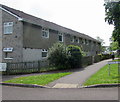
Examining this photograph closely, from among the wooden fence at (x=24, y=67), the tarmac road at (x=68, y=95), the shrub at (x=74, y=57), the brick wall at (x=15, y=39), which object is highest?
the brick wall at (x=15, y=39)

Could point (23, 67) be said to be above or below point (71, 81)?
above

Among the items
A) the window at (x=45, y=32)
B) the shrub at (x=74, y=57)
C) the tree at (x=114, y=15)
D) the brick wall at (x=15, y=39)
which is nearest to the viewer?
the tree at (x=114, y=15)

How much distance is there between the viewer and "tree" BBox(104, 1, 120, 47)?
10188mm

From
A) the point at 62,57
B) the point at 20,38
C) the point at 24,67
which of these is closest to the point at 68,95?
the point at 24,67

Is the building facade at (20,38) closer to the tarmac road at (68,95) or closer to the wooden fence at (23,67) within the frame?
the wooden fence at (23,67)

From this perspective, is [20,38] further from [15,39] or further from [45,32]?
[45,32]

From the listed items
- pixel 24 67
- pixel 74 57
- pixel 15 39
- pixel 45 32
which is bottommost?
pixel 24 67

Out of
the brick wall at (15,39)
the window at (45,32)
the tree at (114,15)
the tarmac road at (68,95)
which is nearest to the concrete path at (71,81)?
the tarmac road at (68,95)

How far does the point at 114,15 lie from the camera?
10508 mm

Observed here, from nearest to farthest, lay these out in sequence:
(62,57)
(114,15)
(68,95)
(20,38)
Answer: (68,95) → (114,15) → (62,57) → (20,38)

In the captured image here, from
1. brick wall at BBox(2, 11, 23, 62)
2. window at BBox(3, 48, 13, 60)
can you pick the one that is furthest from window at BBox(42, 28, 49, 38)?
window at BBox(3, 48, 13, 60)

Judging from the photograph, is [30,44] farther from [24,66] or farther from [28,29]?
[24,66]

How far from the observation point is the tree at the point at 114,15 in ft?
33.4

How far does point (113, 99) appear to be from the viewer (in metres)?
5.68
